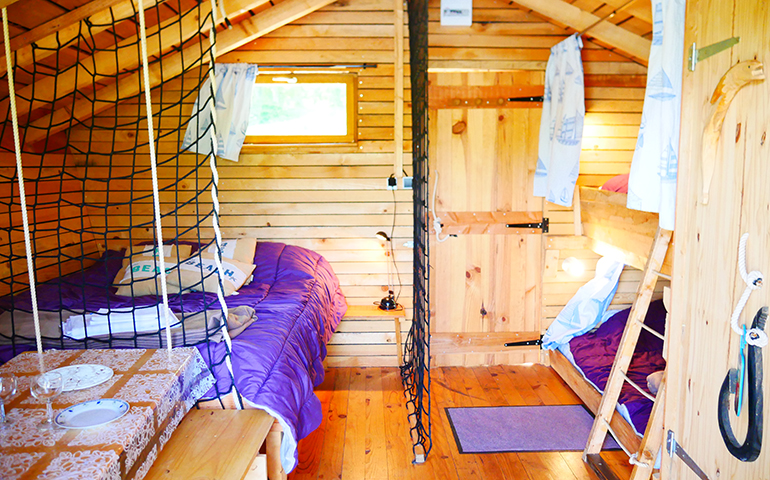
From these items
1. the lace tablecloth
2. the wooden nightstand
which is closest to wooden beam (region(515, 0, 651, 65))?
the wooden nightstand

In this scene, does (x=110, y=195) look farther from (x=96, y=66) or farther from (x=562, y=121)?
(x=562, y=121)

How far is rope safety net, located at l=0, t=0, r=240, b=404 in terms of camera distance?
1.95 metres

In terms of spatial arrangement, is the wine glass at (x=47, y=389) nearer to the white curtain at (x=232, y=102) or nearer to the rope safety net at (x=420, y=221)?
the rope safety net at (x=420, y=221)

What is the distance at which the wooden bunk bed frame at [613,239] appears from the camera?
245 cm

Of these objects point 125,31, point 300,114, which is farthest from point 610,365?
point 125,31

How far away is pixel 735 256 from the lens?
4.64 feet

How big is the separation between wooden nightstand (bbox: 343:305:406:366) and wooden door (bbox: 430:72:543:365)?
28cm

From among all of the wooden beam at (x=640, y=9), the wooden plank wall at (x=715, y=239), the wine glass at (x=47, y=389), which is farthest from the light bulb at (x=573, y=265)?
the wine glass at (x=47, y=389)

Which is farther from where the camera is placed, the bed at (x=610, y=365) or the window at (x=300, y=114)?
the window at (x=300, y=114)

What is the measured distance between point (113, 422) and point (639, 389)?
6.92 ft

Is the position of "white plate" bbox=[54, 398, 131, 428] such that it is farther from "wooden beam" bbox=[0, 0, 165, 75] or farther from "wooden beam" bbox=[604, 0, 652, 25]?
"wooden beam" bbox=[604, 0, 652, 25]

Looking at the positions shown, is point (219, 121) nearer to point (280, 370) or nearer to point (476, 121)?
point (476, 121)

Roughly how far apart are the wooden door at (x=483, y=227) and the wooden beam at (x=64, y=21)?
206cm

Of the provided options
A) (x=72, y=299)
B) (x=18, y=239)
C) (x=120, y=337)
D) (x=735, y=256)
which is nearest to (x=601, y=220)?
(x=735, y=256)
